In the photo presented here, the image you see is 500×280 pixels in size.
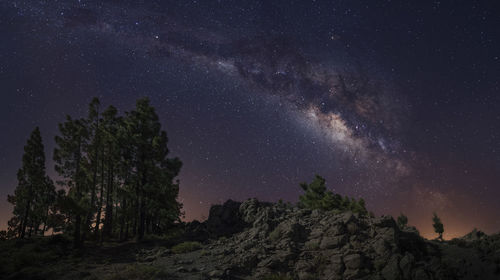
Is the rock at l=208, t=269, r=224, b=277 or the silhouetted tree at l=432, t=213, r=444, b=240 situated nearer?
the rock at l=208, t=269, r=224, b=277

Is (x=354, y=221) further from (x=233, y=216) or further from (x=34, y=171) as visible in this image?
(x=34, y=171)

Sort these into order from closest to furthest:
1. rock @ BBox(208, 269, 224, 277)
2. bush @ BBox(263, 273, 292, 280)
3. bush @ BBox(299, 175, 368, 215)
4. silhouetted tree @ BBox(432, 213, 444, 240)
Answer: rock @ BBox(208, 269, 224, 277) → bush @ BBox(263, 273, 292, 280) → bush @ BBox(299, 175, 368, 215) → silhouetted tree @ BBox(432, 213, 444, 240)

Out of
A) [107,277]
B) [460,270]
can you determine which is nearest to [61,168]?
[107,277]

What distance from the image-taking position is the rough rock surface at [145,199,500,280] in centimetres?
1637

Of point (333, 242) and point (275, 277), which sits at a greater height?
point (333, 242)

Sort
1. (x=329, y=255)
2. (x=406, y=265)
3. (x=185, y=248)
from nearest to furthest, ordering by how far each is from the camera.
→ (x=406, y=265) → (x=329, y=255) → (x=185, y=248)

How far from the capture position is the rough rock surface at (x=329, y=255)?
16366 millimetres

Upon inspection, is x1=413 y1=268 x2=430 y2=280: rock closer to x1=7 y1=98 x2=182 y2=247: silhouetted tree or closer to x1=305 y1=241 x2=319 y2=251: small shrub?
x1=305 y1=241 x2=319 y2=251: small shrub

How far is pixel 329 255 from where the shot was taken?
18.1 meters

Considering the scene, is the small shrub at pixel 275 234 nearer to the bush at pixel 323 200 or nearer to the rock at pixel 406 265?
the rock at pixel 406 265

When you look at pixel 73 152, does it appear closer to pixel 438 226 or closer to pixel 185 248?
pixel 185 248

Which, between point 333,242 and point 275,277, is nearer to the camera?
point 275,277

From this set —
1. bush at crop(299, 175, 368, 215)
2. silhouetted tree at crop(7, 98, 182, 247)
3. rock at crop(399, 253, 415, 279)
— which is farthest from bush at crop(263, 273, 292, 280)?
bush at crop(299, 175, 368, 215)

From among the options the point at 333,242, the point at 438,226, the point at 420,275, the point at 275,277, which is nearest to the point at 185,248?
the point at 275,277
